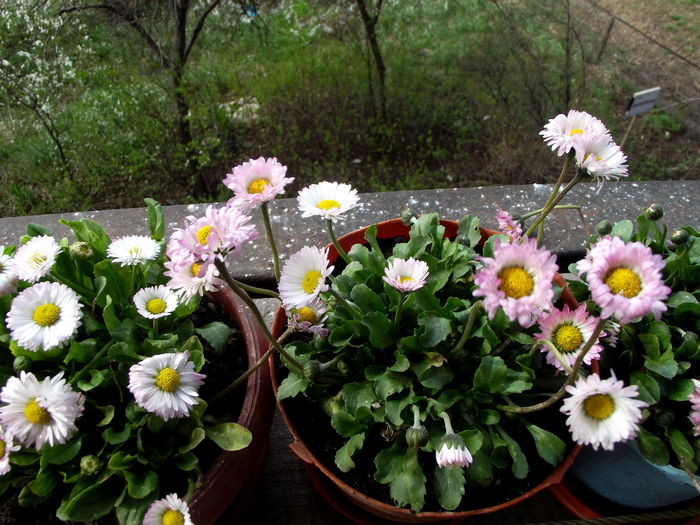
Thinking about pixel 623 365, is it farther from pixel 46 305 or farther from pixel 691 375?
pixel 46 305

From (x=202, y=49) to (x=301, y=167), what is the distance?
105cm

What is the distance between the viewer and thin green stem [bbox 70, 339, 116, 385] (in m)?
0.98

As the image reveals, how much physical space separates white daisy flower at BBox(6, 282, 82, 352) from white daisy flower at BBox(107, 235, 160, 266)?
4.2 inches

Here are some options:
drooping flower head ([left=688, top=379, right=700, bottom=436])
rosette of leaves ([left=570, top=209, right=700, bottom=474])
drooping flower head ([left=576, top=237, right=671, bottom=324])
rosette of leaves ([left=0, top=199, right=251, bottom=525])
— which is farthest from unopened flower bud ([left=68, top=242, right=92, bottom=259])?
drooping flower head ([left=688, top=379, right=700, bottom=436])

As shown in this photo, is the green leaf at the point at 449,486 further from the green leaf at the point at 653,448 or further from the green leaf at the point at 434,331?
the green leaf at the point at 653,448

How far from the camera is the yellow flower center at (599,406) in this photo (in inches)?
32.7

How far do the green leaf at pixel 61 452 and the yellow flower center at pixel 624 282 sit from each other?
90 centimetres

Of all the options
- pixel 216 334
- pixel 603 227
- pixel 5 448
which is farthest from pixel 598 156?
pixel 5 448

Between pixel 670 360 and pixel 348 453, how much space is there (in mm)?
614

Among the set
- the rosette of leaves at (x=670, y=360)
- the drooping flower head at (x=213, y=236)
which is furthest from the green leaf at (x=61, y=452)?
the rosette of leaves at (x=670, y=360)

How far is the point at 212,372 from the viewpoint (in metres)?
1.18

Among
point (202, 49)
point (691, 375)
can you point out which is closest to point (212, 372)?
point (691, 375)

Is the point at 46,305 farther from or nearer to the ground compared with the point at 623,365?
farther from the ground

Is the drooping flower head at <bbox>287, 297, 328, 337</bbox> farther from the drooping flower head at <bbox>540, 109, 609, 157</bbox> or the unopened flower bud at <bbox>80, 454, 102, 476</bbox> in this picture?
the drooping flower head at <bbox>540, 109, 609, 157</bbox>
